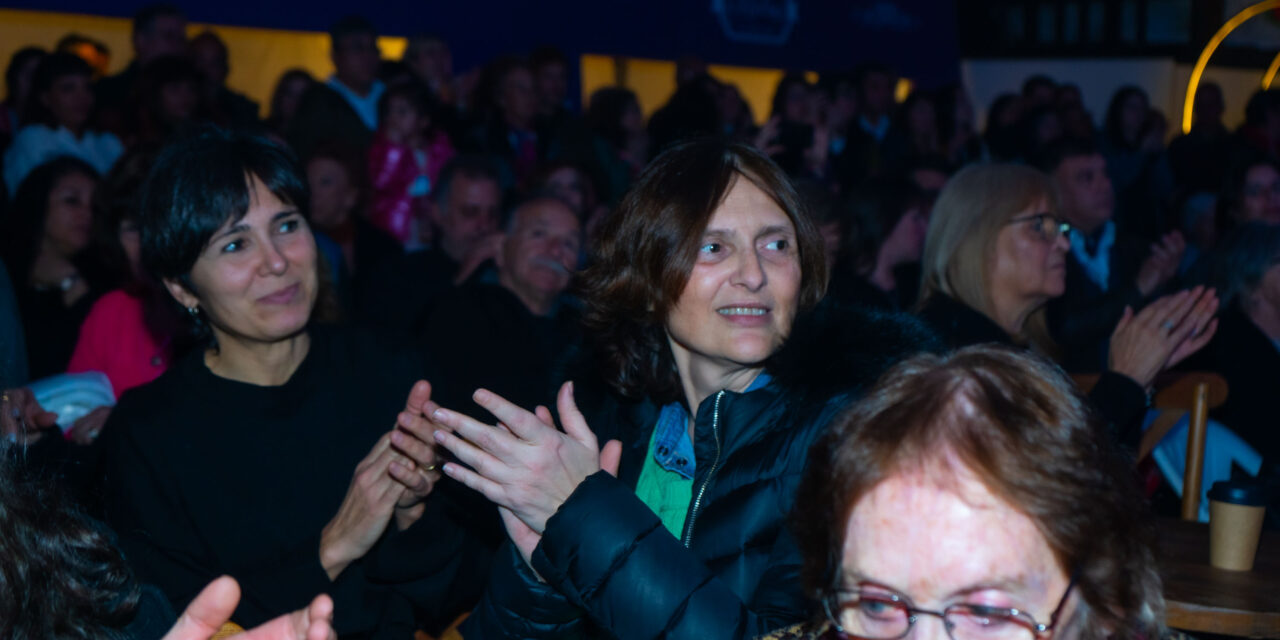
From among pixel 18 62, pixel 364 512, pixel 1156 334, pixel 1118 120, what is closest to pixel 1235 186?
pixel 1156 334

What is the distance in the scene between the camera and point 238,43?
9000 millimetres

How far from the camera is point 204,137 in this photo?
96.3 inches

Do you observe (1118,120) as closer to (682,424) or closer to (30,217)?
(30,217)

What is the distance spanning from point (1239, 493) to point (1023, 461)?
1.36 metres

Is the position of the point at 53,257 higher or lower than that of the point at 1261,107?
lower

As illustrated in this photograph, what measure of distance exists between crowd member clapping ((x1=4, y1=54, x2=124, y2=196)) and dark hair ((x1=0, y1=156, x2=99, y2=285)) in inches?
61.8

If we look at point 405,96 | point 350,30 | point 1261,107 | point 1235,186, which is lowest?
point 1235,186

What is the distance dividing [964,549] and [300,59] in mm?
9112

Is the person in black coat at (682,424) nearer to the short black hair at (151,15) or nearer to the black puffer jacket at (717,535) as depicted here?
the black puffer jacket at (717,535)

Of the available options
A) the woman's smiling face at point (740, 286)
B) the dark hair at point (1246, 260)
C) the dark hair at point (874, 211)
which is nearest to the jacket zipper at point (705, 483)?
the woman's smiling face at point (740, 286)

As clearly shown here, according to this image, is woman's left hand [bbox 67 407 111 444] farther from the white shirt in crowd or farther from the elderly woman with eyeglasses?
the white shirt in crowd

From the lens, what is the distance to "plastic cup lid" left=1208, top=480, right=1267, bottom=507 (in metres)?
2.30

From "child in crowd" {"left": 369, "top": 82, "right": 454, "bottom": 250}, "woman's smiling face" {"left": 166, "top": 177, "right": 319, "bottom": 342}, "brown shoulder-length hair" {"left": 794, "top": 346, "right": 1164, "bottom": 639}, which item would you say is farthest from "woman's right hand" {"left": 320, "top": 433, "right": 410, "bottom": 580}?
"child in crowd" {"left": 369, "top": 82, "right": 454, "bottom": 250}

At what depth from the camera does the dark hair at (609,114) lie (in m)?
7.46
